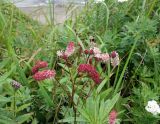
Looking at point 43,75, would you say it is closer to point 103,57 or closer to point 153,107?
point 103,57

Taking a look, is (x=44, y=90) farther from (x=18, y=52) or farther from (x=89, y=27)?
(x=89, y=27)

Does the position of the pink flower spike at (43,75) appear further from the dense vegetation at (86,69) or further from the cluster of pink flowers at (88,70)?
the cluster of pink flowers at (88,70)

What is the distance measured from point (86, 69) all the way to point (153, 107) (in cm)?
46

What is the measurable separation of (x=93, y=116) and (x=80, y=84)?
485 millimetres

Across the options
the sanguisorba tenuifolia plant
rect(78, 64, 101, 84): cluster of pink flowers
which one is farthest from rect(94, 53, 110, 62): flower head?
rect(78, 64, 101, 84): cluster of pink flowers

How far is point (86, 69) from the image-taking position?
163 centimetres

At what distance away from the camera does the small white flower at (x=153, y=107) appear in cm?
193

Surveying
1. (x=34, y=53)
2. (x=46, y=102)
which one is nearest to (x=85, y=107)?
(x=46, y=102)

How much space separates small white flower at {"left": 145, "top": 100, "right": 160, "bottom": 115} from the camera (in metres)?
1.93

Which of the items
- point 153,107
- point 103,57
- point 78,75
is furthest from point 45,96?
point 153,107

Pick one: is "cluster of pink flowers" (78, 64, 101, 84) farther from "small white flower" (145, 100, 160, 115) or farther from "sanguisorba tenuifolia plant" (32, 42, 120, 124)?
"small white flower" (145, 100, 160, 115)

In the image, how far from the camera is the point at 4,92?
192cm

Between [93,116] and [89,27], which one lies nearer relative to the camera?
[93,116]

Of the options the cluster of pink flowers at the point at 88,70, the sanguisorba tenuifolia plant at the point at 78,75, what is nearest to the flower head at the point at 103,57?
the sanguisorba tenuifolia plant at the point at 78,75
